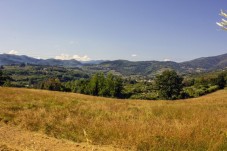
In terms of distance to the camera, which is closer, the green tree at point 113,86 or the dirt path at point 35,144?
the dirt path at point 35,144

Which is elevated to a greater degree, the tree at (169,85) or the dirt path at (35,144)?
the dirt path at (35,144)

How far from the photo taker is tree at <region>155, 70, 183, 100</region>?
103250mm

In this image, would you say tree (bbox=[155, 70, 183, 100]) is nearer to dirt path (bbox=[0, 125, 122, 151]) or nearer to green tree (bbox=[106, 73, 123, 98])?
green tree (bbox=[106, 73, 123, 98])

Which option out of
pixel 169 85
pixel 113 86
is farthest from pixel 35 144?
pixel 169 85

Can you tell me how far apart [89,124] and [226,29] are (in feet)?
21.2

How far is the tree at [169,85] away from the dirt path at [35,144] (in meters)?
95.7

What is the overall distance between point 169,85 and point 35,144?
97.6 meters

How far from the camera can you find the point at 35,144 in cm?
878

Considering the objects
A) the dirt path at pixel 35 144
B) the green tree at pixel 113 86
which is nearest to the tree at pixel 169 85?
the green tree at pixel 113 86

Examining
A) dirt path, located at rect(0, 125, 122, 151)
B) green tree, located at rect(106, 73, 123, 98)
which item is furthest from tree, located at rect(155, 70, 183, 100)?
dirt path, located at rect(0, 125, 122, 151)

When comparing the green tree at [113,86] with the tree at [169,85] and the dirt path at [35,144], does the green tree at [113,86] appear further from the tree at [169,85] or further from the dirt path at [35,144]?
the dirt path at [35,144]

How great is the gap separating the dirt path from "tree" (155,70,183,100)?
9565 cm

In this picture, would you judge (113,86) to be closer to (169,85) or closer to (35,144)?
(169,85)

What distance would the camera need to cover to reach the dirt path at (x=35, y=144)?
27.2 ft
